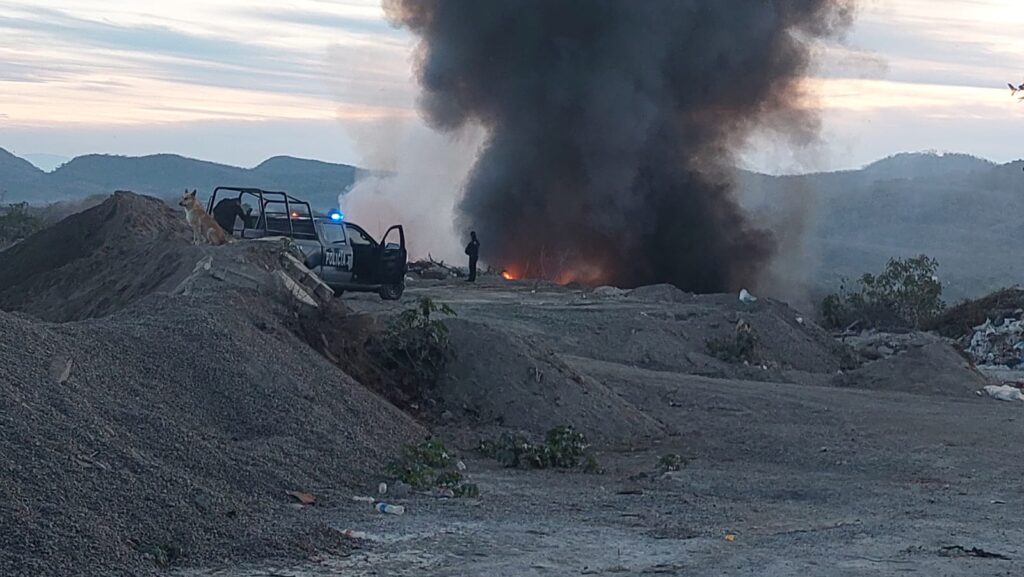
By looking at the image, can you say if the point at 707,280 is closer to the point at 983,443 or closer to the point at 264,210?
the point at 264,210

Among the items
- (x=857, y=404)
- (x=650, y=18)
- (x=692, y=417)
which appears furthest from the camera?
(x=650, y=18)

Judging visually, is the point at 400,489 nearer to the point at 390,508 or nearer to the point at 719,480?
the point at 390,508

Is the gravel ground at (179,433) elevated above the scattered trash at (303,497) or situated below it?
above

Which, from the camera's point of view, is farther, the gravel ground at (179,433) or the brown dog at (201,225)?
the brown dog at (201,225)

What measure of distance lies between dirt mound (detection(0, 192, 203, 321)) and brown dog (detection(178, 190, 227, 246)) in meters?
0.27

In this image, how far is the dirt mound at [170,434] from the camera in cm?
708

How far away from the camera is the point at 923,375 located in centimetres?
1927

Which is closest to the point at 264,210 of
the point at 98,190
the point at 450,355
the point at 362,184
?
the point at 450,355

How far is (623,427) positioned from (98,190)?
372 feet

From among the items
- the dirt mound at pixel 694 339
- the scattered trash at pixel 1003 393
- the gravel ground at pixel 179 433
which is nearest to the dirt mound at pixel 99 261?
the gravel ground at pixel 179 433

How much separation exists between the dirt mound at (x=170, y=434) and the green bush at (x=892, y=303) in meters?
20.7

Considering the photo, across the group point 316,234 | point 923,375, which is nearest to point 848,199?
point 316,234

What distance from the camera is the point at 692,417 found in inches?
595

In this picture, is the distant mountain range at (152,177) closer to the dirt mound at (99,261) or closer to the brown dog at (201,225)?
the dirt mound at (99,261)
